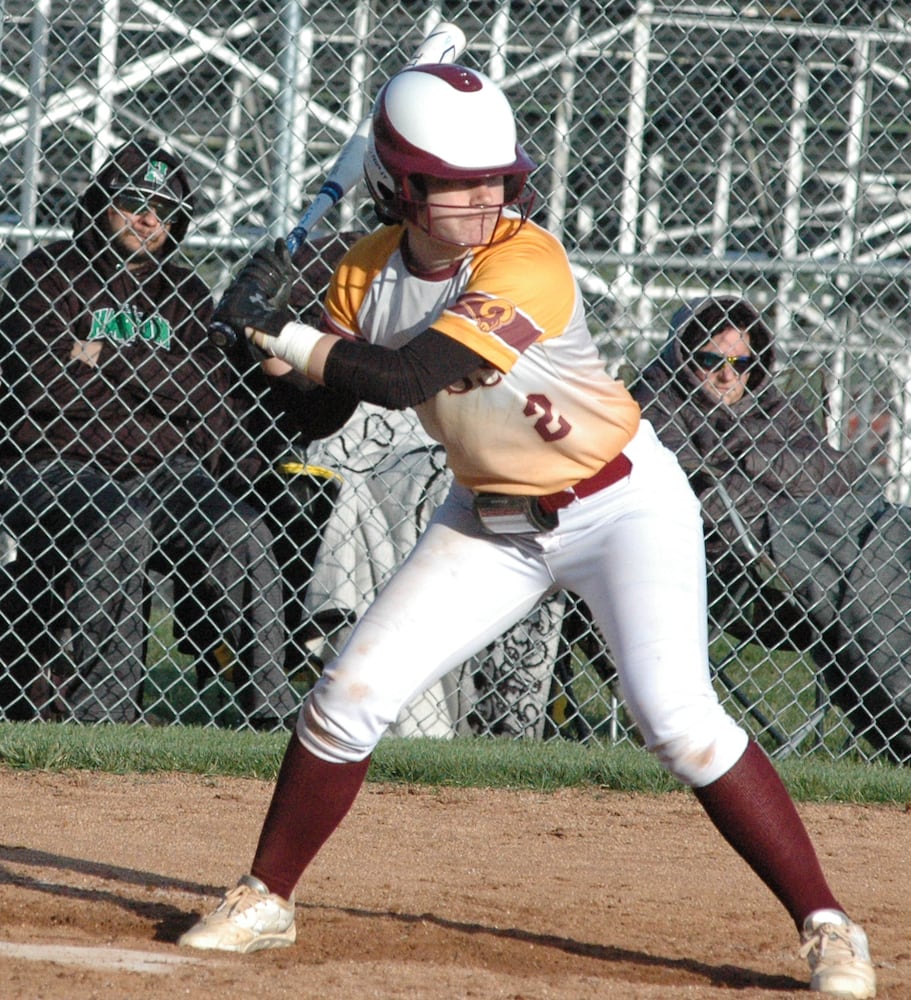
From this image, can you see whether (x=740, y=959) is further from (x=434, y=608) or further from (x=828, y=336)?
(x=828, y=336)

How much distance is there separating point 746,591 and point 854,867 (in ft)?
5.11

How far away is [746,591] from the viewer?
524 cm

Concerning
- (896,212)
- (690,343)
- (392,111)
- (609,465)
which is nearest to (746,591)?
(690,343)

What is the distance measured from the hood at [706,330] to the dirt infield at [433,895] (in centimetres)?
159

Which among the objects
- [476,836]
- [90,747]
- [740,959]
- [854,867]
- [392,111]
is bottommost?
[90,747]

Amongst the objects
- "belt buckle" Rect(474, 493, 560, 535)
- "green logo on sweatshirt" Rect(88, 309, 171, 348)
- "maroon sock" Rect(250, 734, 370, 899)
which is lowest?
"green logo on sweatshirt" Rect(88, 309, 171, 348)

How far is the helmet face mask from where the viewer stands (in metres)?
2.60

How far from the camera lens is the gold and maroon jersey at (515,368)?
2568 mm

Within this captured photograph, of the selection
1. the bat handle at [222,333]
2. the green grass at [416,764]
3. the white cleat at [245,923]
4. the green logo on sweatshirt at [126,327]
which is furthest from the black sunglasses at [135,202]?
the white cleat at [245,923]

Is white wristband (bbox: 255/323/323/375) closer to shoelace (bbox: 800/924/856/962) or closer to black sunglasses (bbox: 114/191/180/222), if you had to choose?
shoelace (bbox: 800/924/856/962)

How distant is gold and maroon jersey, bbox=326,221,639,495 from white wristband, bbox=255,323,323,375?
0.70 feet

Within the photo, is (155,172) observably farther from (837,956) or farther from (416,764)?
(837,956)

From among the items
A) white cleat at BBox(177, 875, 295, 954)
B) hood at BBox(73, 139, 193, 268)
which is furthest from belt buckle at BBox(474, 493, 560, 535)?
hood at BBox(73, 139, 193, 268)

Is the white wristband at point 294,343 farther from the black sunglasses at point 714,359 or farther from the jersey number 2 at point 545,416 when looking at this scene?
the black sunglasses at point 714,359
